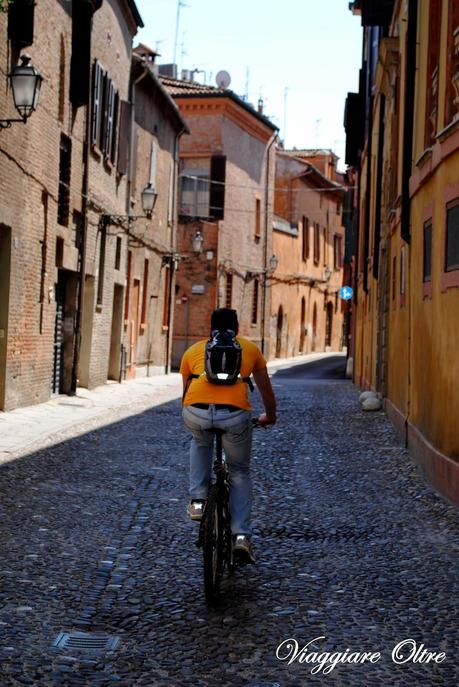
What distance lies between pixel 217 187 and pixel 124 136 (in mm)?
12843

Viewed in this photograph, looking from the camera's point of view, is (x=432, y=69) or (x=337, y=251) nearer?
(x=432, y=69)

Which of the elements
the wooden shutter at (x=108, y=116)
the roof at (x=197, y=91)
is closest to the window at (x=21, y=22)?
the wooden shutter at (x=108, y=116)

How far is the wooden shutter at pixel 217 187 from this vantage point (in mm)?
36094

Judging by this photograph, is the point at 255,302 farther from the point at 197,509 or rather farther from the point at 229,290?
the point at 197,509

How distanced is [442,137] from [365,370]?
47.8 feet

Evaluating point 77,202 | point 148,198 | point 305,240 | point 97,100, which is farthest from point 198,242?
point 305,240

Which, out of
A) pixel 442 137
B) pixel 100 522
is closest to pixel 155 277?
Answer: pixel 442 137

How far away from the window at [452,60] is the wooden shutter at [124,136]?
46.1ft

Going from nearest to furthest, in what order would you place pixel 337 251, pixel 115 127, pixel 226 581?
pixel 226 581 < pixel 115 127 < pixel 337 251

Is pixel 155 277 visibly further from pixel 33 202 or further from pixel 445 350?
pixel 445 350

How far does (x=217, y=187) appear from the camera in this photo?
119ft

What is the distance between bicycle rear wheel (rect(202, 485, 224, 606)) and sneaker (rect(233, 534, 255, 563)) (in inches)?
10.8

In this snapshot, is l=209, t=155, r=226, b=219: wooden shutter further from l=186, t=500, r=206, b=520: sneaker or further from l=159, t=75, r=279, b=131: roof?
l=186, t=500, r=206, b=520: sneaker

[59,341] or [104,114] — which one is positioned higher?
[104,114]
